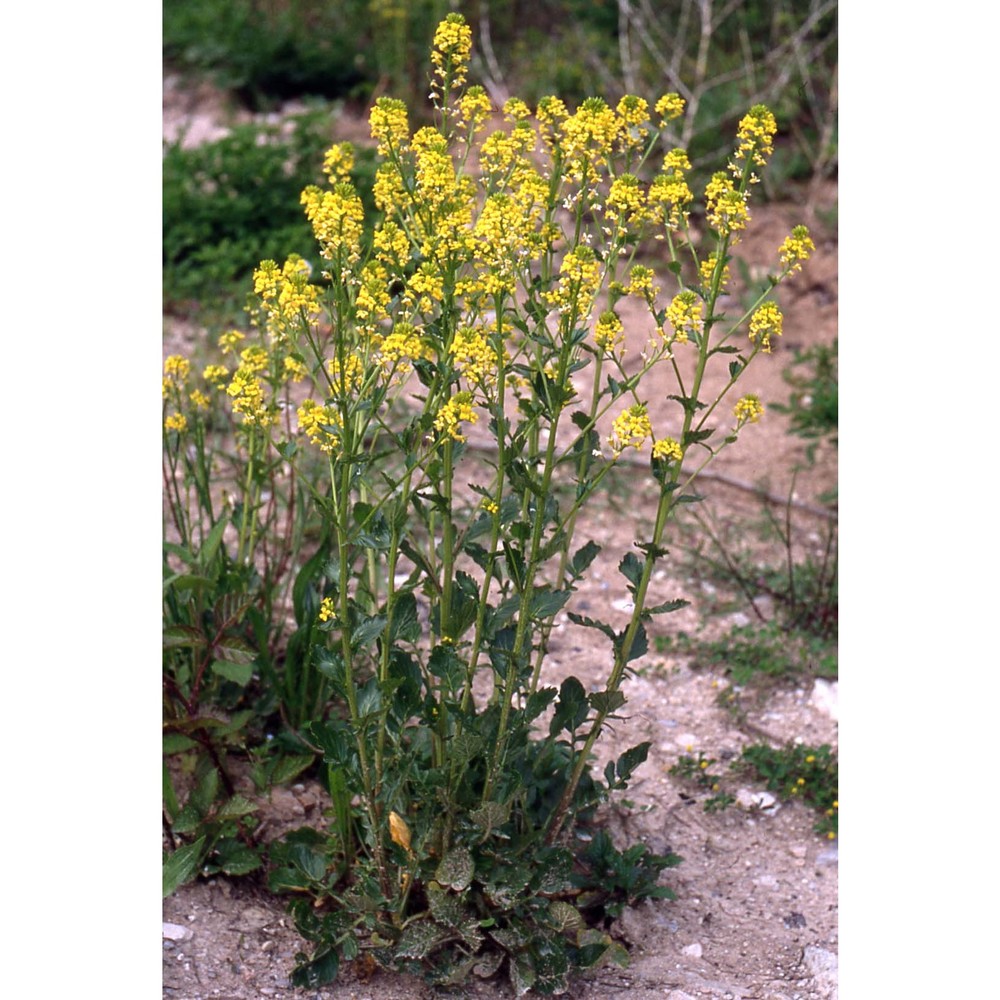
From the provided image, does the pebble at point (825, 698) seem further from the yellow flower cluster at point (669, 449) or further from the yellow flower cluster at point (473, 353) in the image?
the yellow flower cluster at point (473, 353)

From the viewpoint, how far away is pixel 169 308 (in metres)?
5.05

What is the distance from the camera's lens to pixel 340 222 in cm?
195

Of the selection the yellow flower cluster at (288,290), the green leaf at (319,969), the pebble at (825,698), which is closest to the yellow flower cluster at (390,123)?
the yellow flower cluster at (288,290)

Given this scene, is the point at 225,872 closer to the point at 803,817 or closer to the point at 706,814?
the point at 706,814

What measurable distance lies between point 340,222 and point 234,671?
1.07 m

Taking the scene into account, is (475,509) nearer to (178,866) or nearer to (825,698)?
(178,866)

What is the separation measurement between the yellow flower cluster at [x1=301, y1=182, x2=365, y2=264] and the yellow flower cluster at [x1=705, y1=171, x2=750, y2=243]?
54 centimetres

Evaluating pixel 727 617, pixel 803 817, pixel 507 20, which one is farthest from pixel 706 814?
pixel 507 20

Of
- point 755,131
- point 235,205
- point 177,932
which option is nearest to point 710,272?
point 755,131

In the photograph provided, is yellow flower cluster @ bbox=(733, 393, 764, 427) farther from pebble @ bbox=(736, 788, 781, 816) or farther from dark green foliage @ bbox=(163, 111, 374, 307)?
dark green foliage @ bbox=(163, 111, 374, 307)

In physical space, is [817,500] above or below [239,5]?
below

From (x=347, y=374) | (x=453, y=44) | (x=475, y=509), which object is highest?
(x=453, y=44)

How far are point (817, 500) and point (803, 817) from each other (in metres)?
1.53

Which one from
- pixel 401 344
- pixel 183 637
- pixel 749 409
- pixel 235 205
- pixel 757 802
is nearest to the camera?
pixel 401 344
